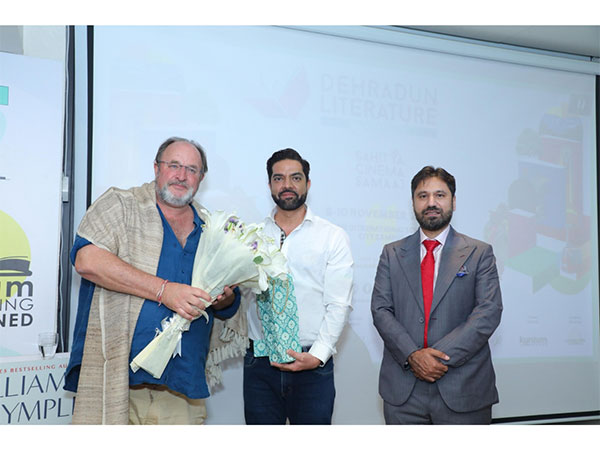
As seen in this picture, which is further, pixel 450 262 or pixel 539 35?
pixel 539 35

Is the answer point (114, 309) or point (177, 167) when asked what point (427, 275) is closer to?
point (177, 167)

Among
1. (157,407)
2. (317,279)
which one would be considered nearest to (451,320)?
(317,279)

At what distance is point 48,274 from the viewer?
303 cm

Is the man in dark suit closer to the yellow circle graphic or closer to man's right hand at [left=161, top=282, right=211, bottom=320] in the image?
man's right hand at [left=161, top=282, right=211, bottom=320]

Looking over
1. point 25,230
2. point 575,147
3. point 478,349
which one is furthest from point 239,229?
point 575,147

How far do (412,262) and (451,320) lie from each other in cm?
34

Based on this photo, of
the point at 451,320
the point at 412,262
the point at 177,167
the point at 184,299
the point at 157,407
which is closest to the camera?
the point at 184,299

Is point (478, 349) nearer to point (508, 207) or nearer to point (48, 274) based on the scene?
point (508, 207)

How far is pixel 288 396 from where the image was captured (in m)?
2.61

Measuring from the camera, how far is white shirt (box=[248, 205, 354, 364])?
2648 millimetres

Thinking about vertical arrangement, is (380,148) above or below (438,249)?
above

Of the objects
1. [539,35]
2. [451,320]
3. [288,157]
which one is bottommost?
[451,320]

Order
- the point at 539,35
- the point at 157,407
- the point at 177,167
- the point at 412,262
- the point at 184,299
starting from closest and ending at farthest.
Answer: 1. the point at 184,299
2. the point at 157,407
3. the point at 177,167
4. the point at 412,262
5. the point at 539,35

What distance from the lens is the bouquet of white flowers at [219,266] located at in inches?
85.5
